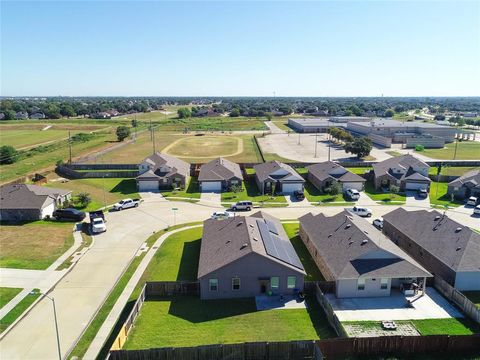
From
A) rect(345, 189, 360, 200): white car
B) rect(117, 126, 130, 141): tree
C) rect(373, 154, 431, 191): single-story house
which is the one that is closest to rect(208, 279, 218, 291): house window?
rect(345, 189, 360, 200): white car

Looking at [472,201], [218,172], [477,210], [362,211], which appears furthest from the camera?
[218,172]

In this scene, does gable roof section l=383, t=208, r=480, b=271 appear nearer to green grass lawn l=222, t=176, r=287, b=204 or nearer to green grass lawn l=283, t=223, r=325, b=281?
green grass lawn l=283, t=223, r=325, b=281

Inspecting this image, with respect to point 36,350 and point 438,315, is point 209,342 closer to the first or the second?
point 36,350

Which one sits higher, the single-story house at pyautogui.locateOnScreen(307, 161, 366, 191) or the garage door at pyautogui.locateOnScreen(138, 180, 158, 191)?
the single-story house at pyautogui.locateOnScreen(307, 161, 366, 191)


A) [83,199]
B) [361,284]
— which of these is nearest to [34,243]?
[83,199]

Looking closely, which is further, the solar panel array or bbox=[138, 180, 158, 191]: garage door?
bbox=[138, 180, 158, 191]: garage door

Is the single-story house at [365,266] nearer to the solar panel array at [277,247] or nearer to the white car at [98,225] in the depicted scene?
the solar panel array at [277,247]

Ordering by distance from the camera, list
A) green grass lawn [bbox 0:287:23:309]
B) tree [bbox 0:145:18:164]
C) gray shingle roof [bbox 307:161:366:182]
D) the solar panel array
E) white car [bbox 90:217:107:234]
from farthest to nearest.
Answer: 1. tree [bbox 0:145:18:164]
2. gray shingle roof [bbox 307:161:366:182]
3. white car [bbox 90:217:107:234]
4. the solar panel array
5. green grass lawn [bbox 0:287:23:309]

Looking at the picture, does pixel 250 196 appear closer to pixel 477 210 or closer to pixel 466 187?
pixel 477 210
